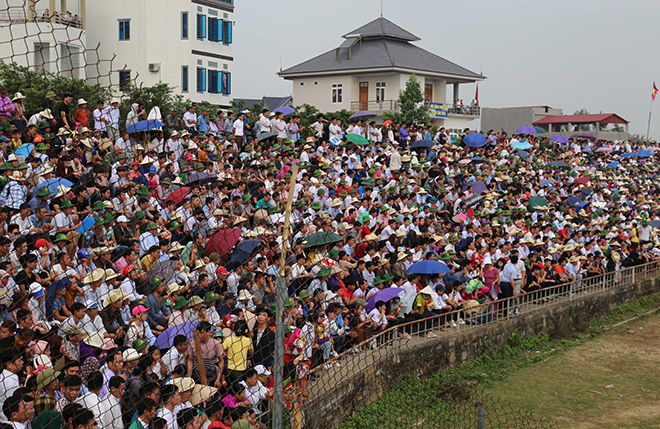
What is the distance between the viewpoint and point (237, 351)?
6.70m

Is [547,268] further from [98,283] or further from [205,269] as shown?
[98,283]

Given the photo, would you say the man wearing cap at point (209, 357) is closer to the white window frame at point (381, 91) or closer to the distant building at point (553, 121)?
the white window frame at point (381, 91)

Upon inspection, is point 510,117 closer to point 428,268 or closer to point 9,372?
point 428,268

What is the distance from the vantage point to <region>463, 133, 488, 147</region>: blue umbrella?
21453mm

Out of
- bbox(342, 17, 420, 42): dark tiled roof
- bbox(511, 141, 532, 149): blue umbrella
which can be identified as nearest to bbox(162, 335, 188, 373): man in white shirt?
bbox(511, 141, 532, 149): blue umbrella

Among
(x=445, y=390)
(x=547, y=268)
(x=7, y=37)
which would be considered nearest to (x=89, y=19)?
(x=7, y=37)

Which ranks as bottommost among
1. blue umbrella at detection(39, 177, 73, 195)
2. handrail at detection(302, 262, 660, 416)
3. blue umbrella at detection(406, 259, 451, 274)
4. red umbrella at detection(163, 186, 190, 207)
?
handrail at detection(302, 262, 660, 416)

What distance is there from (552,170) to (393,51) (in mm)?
16304

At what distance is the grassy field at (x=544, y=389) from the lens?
8984mm

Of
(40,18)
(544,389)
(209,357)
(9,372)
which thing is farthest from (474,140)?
(9,372)

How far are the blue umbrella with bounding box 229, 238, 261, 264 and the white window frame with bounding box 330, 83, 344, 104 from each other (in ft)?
95.1

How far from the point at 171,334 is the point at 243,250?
96.5 inches

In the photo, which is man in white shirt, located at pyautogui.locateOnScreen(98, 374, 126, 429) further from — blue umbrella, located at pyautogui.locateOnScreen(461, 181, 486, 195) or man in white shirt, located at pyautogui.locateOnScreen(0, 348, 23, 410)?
blue umbrella, located at pyautogui.locateOnScreen(461, 181, 486, 195)

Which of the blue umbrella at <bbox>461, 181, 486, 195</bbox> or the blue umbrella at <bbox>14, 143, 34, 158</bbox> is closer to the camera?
the blue umbrella at <bbox>14, 143, 34, 158</bbox>
